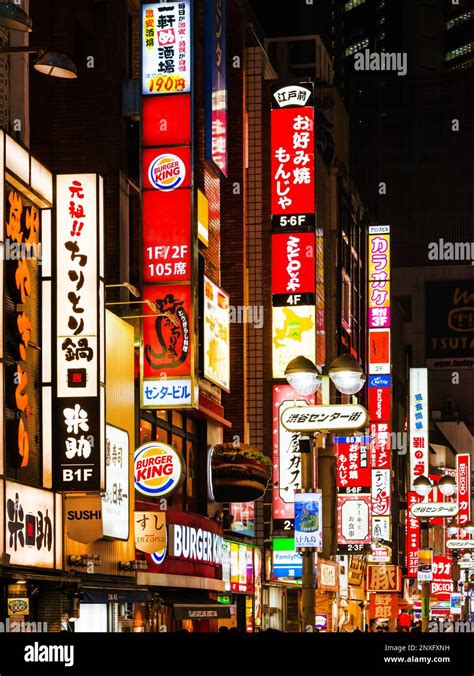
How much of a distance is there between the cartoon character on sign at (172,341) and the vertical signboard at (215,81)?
6563 millimetres

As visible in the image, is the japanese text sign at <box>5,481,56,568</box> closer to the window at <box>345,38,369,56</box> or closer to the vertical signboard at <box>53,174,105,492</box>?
Result: the vertical signboard at <box>53,174,105,492</box>

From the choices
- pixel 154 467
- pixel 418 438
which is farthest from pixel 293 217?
pixel 418 438

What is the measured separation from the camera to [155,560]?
28250 millimetres

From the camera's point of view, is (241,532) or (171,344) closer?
(171,344)

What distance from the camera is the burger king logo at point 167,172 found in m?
27.9

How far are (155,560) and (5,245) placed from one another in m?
11.1

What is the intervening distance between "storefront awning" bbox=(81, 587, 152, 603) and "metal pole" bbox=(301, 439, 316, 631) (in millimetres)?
3708

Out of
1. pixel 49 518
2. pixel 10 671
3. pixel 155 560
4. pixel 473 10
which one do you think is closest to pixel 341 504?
pixel 155 560

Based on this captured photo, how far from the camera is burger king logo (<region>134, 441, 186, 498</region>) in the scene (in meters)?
26.2

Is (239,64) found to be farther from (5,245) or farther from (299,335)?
(5,245)

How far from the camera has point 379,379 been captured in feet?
214
